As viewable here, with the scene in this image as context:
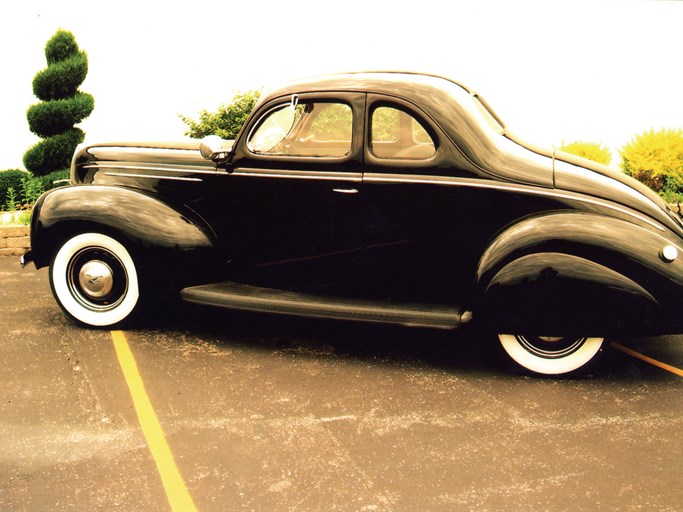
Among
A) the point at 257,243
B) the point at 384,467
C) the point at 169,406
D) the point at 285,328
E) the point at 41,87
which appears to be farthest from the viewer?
the point at 41,87

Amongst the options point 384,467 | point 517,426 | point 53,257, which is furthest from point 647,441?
point 53,257

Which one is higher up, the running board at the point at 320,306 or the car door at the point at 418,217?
the car door at the point at 418,217

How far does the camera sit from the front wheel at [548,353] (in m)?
4.49

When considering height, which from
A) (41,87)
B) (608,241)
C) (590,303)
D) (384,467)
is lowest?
(384,467)

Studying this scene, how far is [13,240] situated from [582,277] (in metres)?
6.27

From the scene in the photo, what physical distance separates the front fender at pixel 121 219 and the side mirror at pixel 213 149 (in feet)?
1.43

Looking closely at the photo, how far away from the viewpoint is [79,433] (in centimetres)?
383

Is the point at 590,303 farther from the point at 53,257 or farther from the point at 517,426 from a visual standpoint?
the point at 53,257

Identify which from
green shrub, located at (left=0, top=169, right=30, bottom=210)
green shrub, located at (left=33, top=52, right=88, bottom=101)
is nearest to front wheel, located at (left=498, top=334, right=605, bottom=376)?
green shrub, located at (left=33, top=52, right=88, bottom=101)

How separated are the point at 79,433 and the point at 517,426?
92.8 inches

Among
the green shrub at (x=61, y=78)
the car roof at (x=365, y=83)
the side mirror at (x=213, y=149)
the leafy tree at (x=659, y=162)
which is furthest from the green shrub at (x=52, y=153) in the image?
the leafy tree at (x=659, y=162)

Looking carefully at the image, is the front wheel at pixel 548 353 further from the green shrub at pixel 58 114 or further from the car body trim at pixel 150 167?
the green shrub at pixel 58 114

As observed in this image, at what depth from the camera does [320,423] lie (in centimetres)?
396

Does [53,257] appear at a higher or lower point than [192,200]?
lower
